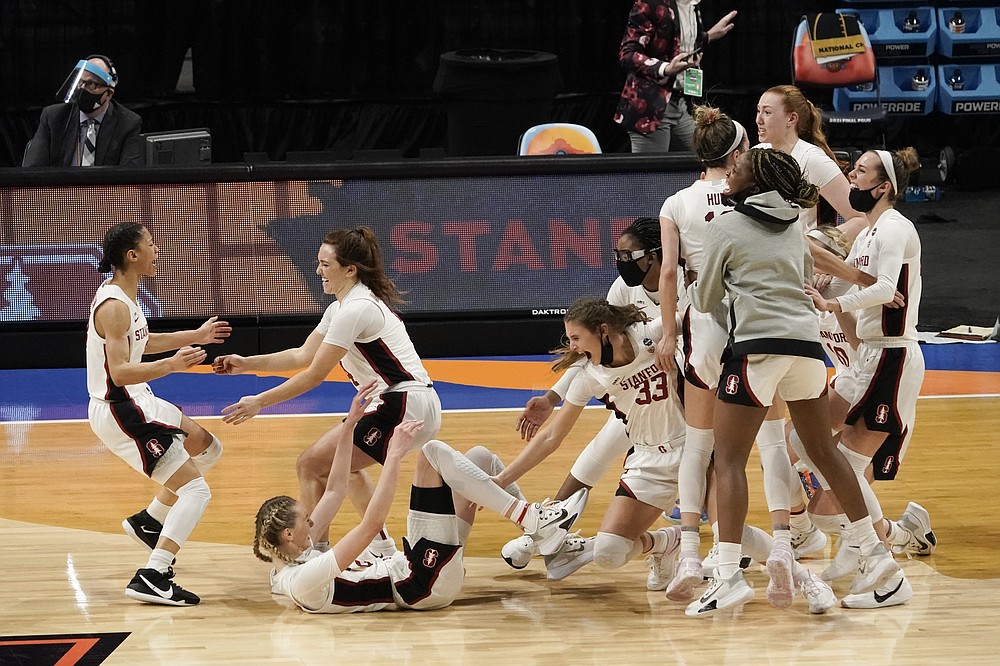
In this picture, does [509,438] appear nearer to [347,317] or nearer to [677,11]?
[347,317]

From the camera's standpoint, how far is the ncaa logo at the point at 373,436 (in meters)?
5.53

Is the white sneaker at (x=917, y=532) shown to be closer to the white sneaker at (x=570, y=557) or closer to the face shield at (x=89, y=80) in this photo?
the white sneaker at (x=570, y=557)

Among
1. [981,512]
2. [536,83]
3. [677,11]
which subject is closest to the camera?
[981,512]

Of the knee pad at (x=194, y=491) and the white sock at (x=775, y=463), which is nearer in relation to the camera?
the white sock at (x=775, y=463)

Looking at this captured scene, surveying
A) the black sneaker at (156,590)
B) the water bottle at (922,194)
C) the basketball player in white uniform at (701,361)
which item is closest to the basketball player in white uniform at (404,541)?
the black sneaker at (156,590)

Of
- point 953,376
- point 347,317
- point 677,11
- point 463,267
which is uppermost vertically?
point 677,11

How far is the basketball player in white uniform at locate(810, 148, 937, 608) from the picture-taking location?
5.61 meters

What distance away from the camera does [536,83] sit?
12805 millimetres

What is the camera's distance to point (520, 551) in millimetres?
5629

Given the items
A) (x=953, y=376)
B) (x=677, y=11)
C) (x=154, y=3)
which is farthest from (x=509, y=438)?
(x=154, y=3)

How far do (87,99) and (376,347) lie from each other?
474 cm

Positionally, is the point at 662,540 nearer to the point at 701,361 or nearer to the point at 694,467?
the point at 694,467

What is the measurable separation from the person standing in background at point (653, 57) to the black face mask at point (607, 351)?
4813 millimetres

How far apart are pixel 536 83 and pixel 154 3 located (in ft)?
14.6
